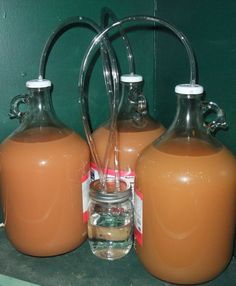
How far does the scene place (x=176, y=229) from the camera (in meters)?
0.66

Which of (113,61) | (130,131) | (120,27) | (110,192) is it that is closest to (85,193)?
(110,192)

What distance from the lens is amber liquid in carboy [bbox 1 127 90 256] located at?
0.71 metres

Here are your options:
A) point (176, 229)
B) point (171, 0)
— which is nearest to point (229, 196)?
point (176, 229)

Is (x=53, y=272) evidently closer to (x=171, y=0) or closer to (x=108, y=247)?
(x=108, y=247)

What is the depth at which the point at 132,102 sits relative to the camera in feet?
2.81

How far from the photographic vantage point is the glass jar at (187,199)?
0.64 meters

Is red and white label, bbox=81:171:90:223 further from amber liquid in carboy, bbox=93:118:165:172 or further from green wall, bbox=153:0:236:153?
green wall, bbox=153:0:236:153

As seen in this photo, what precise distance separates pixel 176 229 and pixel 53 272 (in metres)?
0.26

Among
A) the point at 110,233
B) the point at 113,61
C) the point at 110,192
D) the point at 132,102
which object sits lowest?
the point at 110,233

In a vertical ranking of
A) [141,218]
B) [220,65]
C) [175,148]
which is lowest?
[141,218]

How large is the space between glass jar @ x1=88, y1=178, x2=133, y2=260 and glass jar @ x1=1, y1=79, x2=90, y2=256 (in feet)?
Answer: 0.08

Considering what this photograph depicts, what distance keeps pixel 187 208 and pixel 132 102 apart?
1.01 ft

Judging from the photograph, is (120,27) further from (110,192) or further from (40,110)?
(110,192)

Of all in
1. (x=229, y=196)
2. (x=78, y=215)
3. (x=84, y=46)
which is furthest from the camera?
(x=84, y=46)
